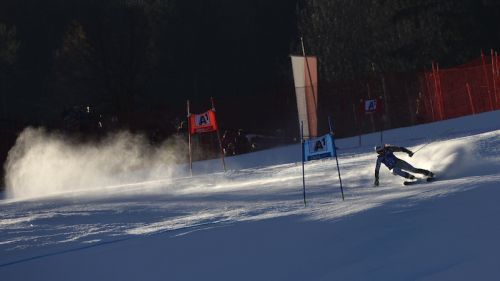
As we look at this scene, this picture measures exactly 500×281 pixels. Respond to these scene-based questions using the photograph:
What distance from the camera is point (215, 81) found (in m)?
56.5

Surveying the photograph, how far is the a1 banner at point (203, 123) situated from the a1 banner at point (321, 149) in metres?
9.29

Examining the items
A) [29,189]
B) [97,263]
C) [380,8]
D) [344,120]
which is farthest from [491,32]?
[97,263]

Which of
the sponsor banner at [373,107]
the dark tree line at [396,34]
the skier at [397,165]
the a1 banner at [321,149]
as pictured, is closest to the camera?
the a1 banner at [321,149]

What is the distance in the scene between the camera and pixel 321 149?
14.2 m

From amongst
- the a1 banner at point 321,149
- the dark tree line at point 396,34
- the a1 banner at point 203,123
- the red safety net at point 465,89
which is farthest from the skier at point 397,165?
the dark tree line at point 396,34

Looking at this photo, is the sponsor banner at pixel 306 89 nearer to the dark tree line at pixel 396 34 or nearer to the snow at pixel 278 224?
the snow at pixel 278 224

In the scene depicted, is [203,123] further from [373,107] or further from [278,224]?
[278,224]

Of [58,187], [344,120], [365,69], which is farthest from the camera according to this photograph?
[365,69]

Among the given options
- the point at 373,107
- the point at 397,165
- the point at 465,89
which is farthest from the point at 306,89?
the point at 465,89

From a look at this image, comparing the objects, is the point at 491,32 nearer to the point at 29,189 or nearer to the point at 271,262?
the point at 29,189

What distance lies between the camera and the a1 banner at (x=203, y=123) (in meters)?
23.4

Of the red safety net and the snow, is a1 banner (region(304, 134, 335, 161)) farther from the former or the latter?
the red safety net

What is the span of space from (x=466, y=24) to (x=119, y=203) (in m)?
31.5

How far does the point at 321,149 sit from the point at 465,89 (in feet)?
55.8
